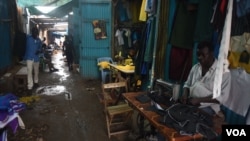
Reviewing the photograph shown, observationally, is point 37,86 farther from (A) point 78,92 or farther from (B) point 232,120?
(B) point 232,120

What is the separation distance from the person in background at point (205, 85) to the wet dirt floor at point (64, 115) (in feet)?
6.13

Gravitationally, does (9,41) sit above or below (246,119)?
above

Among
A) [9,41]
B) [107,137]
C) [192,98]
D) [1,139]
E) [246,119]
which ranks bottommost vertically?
[107,137]

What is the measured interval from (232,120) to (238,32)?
113 centimetres

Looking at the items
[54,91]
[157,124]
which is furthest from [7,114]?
[54,91]

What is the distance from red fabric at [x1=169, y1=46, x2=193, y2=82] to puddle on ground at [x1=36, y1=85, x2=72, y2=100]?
3.62m

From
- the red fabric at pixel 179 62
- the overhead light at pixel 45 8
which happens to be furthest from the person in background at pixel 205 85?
the overhead light at pixel 45 8

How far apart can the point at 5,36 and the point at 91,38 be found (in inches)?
121

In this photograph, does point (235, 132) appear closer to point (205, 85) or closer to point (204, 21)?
point (205, 85)

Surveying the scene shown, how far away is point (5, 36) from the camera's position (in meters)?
8.39

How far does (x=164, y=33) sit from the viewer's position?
14.1ft

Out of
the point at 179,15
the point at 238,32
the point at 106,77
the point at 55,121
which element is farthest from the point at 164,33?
the point at 106,77

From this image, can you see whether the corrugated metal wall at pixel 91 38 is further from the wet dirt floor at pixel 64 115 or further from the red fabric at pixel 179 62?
the red fabric at pixel 179 62

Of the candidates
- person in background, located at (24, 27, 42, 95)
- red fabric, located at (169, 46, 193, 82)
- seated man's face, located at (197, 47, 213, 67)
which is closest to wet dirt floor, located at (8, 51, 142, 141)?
person in background, located at (24, 27, 42, 95)
